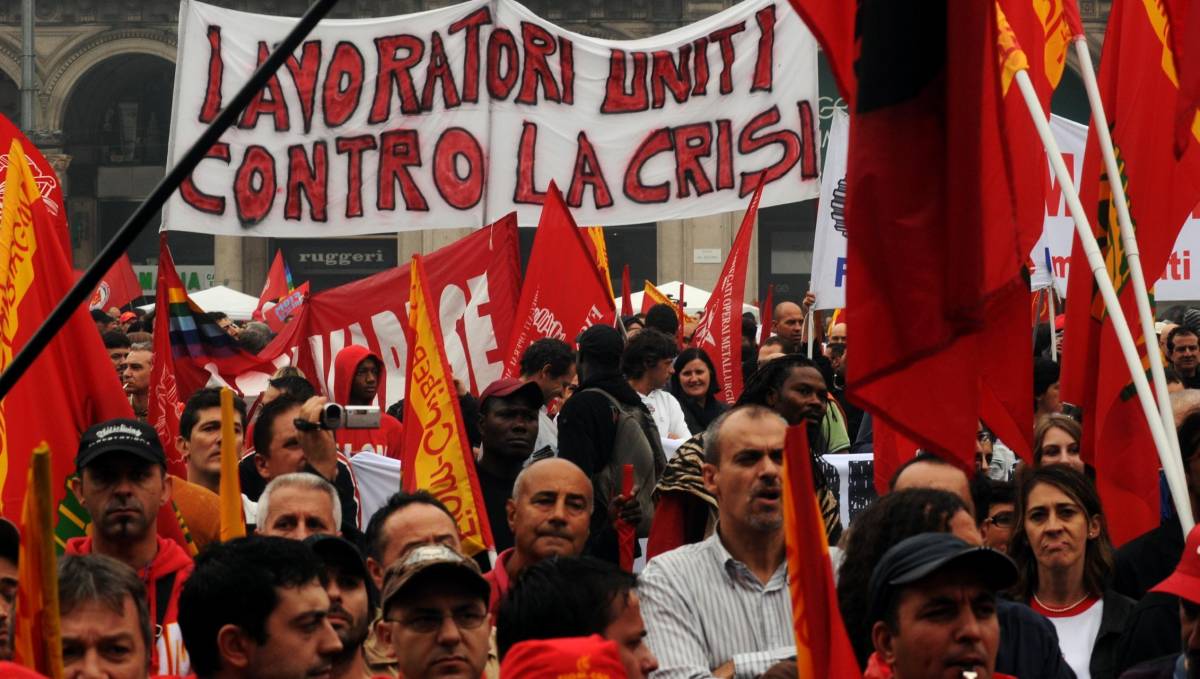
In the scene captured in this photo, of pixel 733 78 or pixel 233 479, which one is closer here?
pixel 233 479

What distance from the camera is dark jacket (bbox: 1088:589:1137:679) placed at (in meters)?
5.34

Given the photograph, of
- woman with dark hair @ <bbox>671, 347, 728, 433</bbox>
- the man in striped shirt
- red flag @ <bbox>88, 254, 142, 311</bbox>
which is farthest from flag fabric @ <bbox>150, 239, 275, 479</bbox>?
red flag @ <bbox>88, 254, 142, 311</bbox>

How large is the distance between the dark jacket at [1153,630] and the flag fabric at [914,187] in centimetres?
148

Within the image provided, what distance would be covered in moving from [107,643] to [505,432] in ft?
11.0

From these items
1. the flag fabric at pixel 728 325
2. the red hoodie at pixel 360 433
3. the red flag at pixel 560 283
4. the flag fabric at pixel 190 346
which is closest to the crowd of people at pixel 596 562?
the red hoodie at pixel 360 433

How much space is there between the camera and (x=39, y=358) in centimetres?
607

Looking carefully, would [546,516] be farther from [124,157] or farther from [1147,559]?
[124,157]

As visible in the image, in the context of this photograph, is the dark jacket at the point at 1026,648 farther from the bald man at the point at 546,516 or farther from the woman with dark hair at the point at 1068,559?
the bald man at the point at 546,516

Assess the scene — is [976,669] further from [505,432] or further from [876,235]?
[505,432]

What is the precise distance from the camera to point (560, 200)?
1051cm

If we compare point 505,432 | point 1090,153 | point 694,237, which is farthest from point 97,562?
point 694,237

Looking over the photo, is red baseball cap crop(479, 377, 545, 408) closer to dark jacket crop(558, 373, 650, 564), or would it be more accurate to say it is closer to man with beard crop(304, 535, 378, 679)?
dark jacket crop(558, 373, 650, 564)

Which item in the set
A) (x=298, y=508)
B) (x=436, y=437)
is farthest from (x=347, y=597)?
(x=436, y=437)

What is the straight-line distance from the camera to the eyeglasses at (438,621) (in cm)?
438
